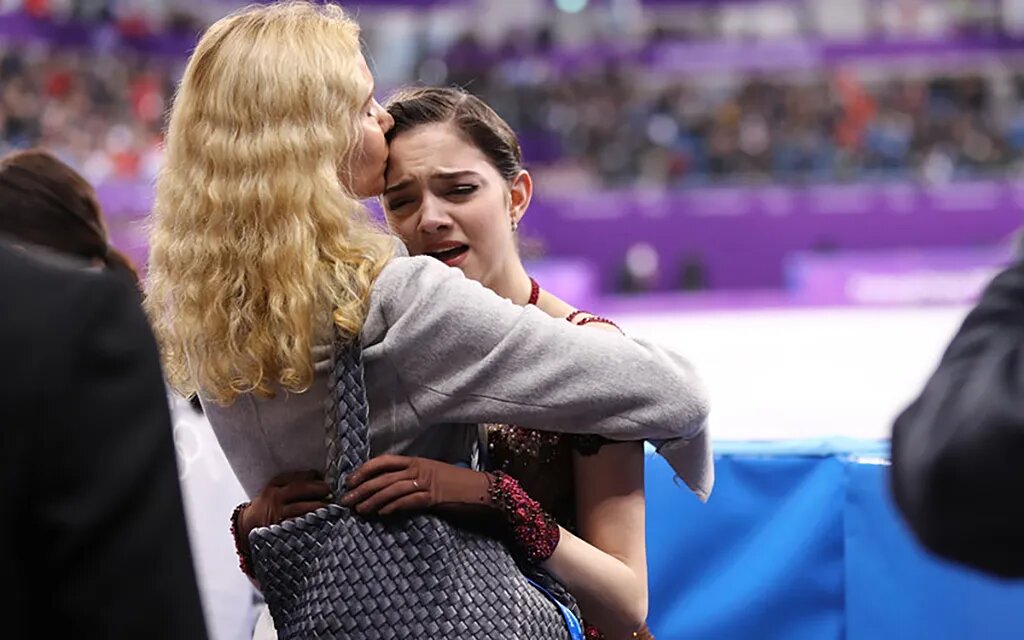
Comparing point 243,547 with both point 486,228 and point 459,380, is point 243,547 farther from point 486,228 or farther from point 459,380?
point 486,228

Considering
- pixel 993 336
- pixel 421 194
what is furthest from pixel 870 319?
pixel 993 336

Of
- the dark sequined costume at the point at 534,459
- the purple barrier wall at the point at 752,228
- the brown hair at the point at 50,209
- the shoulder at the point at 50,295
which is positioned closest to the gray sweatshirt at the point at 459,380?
the dark sequined costume at the point at 534,459

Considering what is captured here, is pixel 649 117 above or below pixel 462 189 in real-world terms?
below

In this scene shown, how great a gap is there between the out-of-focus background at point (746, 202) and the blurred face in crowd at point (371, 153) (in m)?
0.49

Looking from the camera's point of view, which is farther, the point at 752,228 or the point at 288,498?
the point at 752,228

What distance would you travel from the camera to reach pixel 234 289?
1480 millimetres

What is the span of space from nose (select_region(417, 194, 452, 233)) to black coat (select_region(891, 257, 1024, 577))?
1.09 m

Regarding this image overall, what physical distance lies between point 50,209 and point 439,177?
27.9 inches

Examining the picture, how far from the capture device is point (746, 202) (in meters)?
12.5

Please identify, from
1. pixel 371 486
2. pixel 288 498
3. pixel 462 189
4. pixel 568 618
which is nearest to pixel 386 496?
pixel 371 486

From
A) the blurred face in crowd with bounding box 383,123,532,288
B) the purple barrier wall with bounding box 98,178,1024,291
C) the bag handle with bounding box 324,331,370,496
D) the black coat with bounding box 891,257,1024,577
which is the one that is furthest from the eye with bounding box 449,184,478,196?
the purple barrier wall with bounding box 98,178,1024,291

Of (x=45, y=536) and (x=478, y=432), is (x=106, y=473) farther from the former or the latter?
(x=478, y=432)

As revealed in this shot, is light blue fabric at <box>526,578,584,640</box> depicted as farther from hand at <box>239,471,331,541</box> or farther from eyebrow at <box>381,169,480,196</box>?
eyebrow at <box>381,169,480,196</box>

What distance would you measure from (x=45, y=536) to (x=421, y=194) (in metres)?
1.24
